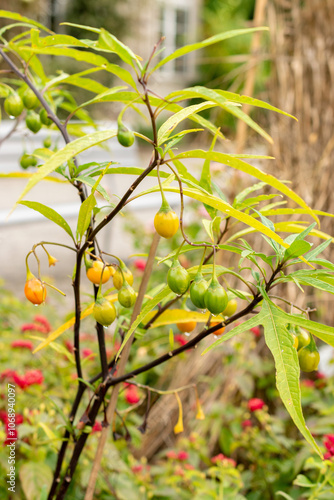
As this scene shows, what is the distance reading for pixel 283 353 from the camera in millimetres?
445

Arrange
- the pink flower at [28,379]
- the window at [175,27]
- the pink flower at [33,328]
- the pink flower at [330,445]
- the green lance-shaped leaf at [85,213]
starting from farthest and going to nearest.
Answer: the window at [175,27], the pink flower at [33,328], the pink flower at [28,379], the pink flower at [330,445], the green lance-shaped leaf at [85,213]

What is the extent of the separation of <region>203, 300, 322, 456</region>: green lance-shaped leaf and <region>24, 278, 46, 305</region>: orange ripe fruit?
0.21 m

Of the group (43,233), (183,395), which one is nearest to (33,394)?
(183,395)

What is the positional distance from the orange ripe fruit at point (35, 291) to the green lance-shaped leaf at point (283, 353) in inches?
8.3

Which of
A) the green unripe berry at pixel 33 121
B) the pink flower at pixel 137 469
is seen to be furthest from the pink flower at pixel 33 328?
the green unripe berry at pixel 33 121

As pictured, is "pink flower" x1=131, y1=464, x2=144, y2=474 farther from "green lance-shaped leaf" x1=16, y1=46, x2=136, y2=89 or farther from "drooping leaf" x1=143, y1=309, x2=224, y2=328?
"green lance-shaped leaf" x1=16, y1=46, x2=136, y2=89

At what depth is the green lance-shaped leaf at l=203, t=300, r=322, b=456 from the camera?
42cm

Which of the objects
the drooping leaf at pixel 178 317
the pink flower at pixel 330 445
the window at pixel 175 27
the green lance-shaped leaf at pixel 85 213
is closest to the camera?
the green lance-shaped leaf at pixel 85 213

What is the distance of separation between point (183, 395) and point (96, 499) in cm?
49

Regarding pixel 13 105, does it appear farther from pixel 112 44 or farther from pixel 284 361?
pixel 284 361

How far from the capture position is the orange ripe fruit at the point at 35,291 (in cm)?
56

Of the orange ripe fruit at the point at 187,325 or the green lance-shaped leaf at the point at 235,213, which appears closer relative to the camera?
the green lance-shaped leaf at the point at 235,213

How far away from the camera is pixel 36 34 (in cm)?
58

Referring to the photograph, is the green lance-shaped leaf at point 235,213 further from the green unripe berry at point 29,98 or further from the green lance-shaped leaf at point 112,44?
the green unripe berry at point 29,98
